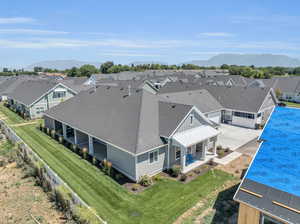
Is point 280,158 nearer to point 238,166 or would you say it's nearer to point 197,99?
point 238,166

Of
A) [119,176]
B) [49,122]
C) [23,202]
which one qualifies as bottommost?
[23,202]

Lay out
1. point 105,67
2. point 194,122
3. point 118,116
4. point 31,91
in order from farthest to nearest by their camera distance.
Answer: point 105,67 < point 31,91 < point 118,116 < point 194,122

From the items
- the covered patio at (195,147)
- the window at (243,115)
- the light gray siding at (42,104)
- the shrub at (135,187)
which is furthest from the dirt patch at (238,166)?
the light gray siding at (42,104)

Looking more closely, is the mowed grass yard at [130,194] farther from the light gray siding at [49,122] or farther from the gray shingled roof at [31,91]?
the gray shingled roof at [31,91]

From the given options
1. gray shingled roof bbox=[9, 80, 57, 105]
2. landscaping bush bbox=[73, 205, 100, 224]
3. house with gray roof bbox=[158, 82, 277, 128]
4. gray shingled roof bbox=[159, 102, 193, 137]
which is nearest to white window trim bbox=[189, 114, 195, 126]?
gray shingled roof bbox=[159, 102, 193, 137]

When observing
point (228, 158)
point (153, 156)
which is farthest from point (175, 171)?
point (228, 158)

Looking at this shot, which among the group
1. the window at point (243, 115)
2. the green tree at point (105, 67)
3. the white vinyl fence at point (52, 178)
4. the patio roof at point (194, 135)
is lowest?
the white vinyl fence at point (52, 178)
